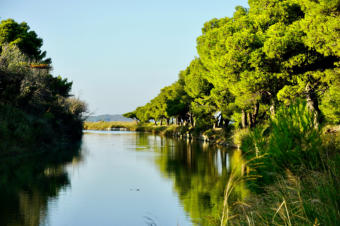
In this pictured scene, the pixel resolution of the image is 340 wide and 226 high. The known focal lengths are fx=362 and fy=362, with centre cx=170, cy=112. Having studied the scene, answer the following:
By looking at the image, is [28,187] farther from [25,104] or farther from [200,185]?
[25,104]

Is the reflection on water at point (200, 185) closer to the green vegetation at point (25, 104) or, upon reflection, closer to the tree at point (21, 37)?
the green vegetation at point (25, 104)

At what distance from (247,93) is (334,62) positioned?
7004 millimetres

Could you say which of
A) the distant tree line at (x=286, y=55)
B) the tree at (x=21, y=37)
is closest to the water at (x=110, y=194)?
the distant tree line at (x=286, y=55)

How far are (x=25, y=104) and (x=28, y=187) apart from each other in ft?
63.9

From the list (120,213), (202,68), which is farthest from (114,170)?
(202,68)

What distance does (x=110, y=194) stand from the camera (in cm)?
1425

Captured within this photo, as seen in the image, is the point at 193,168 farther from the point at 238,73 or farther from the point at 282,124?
the point at 282,124

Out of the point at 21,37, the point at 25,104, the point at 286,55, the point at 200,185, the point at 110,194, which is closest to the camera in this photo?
the point at 110,194

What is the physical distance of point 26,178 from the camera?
55.4 feet

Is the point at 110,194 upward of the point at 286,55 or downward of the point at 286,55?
downward

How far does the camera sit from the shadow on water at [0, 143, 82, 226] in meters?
10.2

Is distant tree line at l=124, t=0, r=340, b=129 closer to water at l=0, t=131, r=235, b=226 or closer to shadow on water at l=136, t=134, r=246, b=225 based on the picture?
shadow on water at l=136, t=134, r=246, b=225

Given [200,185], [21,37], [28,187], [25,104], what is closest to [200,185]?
[200,185]

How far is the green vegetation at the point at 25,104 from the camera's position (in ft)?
86.5
